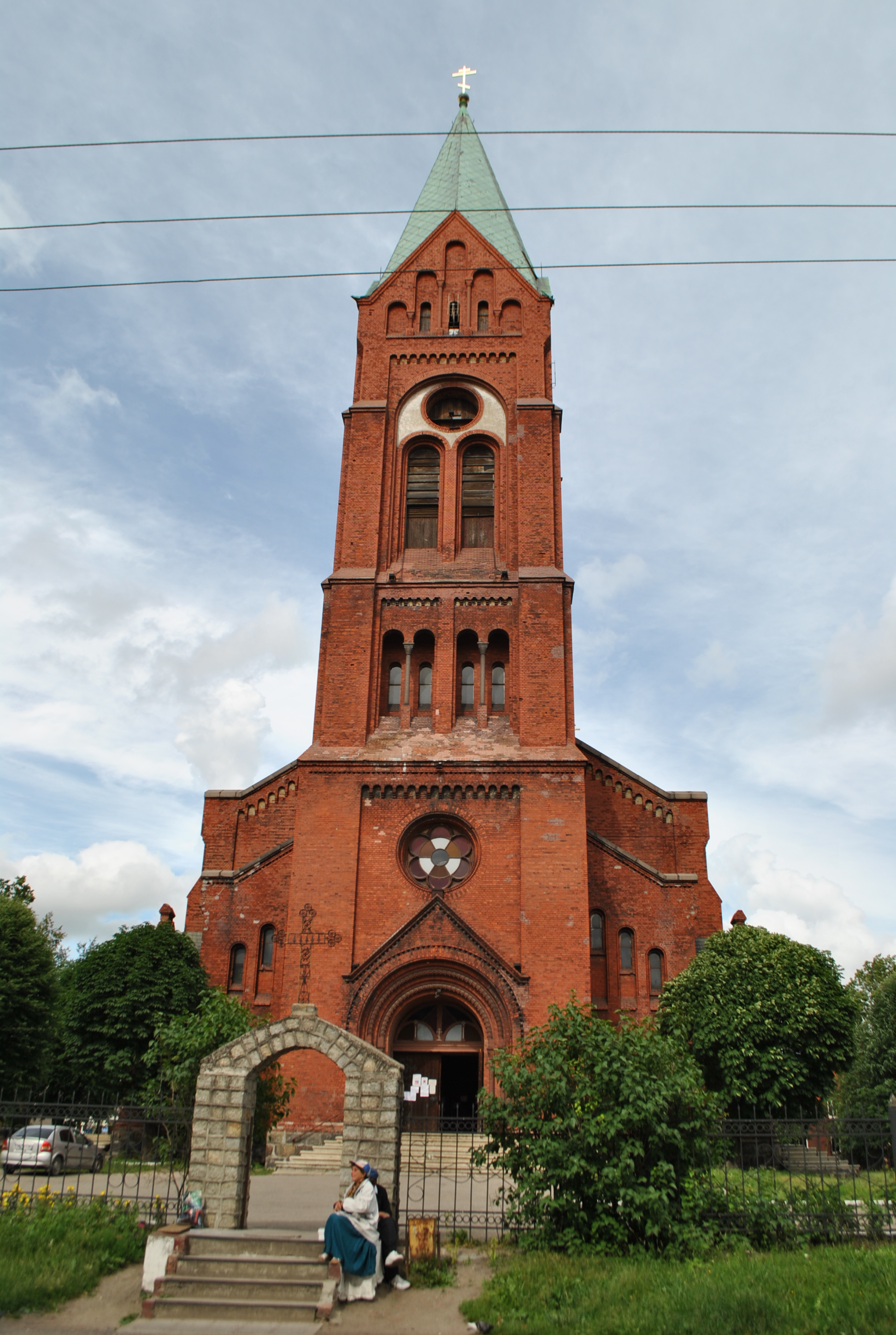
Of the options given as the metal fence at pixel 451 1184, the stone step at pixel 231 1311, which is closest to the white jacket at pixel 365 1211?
the metal fence at pixel 451 1184

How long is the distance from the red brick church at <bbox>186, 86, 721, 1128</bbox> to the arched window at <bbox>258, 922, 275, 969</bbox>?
0.05 meters

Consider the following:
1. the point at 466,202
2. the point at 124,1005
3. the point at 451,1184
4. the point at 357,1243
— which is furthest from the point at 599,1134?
the point at 466,202

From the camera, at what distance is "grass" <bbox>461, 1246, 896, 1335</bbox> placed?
8.13 m

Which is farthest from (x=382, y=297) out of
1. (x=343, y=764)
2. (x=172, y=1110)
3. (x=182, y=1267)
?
(x=182, y=1267)

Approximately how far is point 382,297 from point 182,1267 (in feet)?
87.8

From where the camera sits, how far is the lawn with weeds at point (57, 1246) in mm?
9414

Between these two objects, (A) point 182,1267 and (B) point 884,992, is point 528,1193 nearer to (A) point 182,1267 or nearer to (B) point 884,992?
(A) point 182,1267

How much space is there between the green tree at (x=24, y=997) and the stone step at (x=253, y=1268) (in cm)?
1678

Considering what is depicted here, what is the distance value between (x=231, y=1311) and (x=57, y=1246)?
7.60ft

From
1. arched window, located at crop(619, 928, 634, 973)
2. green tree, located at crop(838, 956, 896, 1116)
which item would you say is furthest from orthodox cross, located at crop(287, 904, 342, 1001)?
green tree, located at crop(838, 956, 896, 1116)

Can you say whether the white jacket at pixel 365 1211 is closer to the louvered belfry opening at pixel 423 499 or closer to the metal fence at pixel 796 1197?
the metal fence at pixel 796 1197

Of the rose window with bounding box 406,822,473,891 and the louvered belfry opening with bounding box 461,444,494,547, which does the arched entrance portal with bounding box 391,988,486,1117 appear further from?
the louvered belfry opening with bounding box 461,444,494,547

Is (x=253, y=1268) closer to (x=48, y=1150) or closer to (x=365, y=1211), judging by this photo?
(x=365, y=1211)

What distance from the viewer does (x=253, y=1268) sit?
9.96 meters
